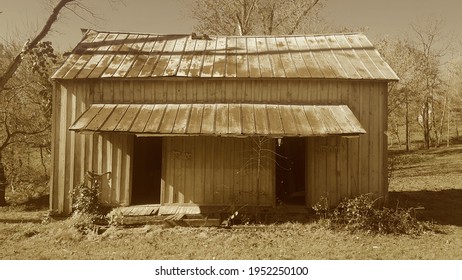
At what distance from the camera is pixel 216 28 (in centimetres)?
2656

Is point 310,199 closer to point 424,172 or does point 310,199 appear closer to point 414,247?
point 414,247

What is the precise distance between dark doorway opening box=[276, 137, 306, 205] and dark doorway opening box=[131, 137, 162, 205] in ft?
14.9

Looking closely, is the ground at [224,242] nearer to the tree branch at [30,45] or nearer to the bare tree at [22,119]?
the bare tree at [22,119]

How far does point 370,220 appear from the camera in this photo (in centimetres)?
921

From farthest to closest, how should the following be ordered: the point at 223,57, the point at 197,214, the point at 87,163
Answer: the point at 223,57, the point at 87,163, the point at 197,214

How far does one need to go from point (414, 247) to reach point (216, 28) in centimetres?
2213

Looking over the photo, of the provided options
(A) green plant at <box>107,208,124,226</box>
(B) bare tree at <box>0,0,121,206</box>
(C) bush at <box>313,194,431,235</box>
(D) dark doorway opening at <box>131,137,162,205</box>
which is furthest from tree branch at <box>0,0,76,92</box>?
(C) bush at <box>313,194,431,235</box>

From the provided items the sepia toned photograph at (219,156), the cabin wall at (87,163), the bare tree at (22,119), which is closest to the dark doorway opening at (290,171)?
the sepia toned photograph at (219,156)

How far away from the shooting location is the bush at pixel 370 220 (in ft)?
29.8

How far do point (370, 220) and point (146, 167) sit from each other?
333 inches

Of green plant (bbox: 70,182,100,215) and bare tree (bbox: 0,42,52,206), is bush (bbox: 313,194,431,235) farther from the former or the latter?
bare tree (bbox: 0,42,52,206)

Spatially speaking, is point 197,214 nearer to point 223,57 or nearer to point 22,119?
point 223,57

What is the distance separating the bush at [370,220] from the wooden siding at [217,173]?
200 centimetres

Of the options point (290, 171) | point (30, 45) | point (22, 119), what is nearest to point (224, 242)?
point (290, 171)
